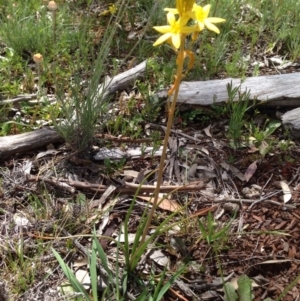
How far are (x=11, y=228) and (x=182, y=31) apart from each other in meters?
1.18

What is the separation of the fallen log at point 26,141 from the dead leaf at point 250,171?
39.4 inches

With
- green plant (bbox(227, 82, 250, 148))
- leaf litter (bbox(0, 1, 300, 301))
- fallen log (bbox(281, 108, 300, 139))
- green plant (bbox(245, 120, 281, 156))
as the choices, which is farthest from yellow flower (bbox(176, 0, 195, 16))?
fallen log (bbox(281, 108, 300, 139))

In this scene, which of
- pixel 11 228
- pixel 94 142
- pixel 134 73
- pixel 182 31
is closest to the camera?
pixel 182 31

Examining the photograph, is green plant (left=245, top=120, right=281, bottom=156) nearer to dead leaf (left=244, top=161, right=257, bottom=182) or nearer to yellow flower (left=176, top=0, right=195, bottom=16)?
dead leaf (left=244, top=161, right=257, bottom=182)

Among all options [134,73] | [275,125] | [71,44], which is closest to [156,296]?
[275,125]

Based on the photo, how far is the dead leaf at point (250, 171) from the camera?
7.80 feet

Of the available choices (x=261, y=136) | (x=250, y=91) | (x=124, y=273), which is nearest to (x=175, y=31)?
(x=124, y=273)

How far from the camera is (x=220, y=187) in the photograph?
7.66 ft

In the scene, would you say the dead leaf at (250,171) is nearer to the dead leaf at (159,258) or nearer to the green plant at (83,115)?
the dead leaf at (159,258)

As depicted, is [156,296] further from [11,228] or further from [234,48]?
[234,48]

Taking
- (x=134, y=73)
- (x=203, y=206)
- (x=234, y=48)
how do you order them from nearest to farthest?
(x=203, y=206) → (x=134, y=73) → (x=234, y=48)

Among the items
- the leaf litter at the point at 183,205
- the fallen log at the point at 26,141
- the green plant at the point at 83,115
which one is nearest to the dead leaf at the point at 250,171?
the leaf litter at the point at 183,205

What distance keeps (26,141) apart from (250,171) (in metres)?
1.16

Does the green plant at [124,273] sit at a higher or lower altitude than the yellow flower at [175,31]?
lower
